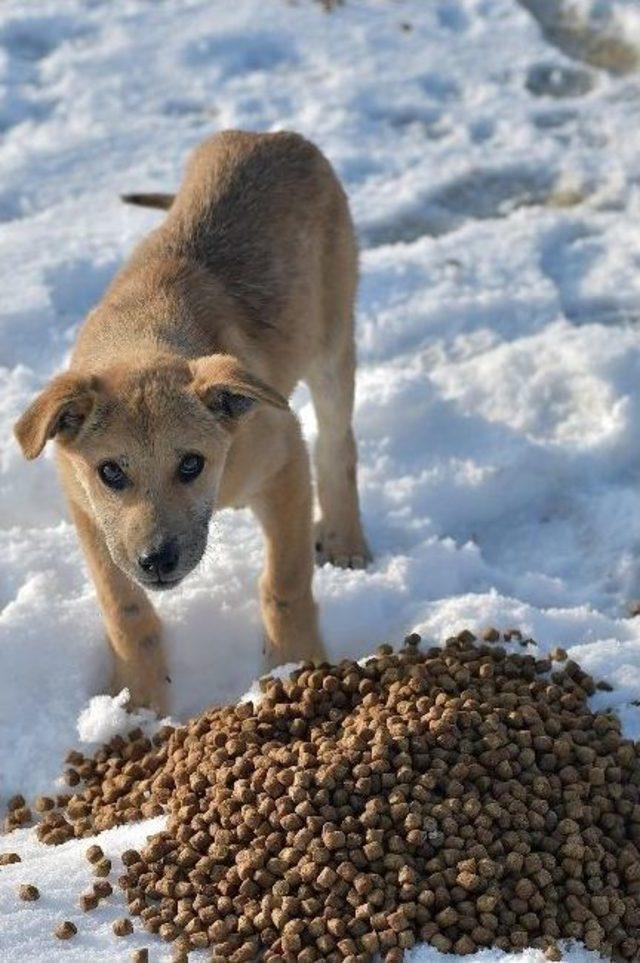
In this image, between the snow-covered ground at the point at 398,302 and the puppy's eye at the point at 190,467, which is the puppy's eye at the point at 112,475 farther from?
the snow-covered ground at the point at 398,302

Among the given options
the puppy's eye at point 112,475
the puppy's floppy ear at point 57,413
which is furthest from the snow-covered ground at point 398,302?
the puppy's floppy ear at point 57,413

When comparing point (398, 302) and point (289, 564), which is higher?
point (398, 302)

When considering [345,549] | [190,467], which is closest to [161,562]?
[190,467]

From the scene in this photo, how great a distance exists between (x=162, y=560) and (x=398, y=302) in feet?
14.9

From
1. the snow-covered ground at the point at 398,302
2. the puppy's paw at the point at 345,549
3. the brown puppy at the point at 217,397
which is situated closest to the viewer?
the brown puppy at the point at 217,397

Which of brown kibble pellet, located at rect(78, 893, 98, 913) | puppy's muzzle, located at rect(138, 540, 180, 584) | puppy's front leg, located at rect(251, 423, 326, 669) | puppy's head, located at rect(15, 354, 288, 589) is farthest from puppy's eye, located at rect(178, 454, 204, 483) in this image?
brown kibble pellet, located at rect(78, 893, 98, 913)

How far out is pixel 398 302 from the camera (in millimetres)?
9727

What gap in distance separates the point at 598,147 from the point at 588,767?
6.42 metres

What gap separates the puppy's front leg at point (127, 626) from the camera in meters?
6.61

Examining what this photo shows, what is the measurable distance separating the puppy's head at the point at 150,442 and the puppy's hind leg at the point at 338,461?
196cm

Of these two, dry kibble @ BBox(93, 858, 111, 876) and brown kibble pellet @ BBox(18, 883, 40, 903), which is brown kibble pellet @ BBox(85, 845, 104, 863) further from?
brown kibble pellet @ BBox(18, 883, 40, 903)

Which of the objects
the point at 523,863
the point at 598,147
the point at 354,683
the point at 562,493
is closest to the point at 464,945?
the point at 523,863

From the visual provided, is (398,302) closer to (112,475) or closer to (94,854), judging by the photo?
(112,475)

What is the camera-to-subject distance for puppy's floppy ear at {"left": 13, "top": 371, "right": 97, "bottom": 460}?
5598mm
